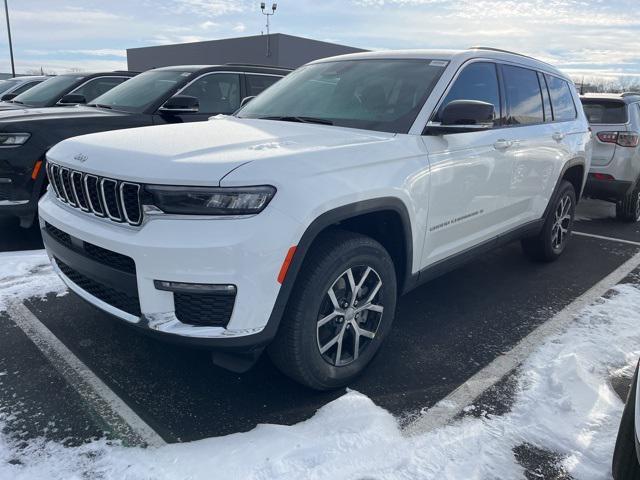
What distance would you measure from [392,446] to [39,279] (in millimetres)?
3265

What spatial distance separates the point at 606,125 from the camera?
6.95 metres

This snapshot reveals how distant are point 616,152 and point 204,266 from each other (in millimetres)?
6474

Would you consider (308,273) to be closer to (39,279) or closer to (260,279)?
(260,279)

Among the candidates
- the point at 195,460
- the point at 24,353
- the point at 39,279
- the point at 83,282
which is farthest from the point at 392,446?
the point at 39,279

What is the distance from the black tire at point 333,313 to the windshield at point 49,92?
21.7ft

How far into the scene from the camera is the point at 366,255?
8.95 ft

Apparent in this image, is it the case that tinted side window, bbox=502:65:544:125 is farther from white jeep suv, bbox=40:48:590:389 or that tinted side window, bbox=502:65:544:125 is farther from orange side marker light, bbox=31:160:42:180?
orange side marker light, bbox=31:160:42:180

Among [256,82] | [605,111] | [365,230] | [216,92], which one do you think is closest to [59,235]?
[365,230]

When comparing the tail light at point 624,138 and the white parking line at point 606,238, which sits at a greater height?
the tail light at point 624,138

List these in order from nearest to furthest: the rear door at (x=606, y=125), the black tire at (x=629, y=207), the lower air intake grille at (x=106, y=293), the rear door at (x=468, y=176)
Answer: the lower air intake grille at (x=106, y=293) → the rear door at (x=468, y=176) → the rear door at (x=606, y=125) → the black tire at (x=629, y=207)

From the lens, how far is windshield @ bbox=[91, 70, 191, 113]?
5.82 meters

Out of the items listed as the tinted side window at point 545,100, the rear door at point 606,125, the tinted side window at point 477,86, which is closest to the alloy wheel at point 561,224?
the tinted side window at point 545,100

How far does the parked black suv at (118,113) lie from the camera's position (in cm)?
483

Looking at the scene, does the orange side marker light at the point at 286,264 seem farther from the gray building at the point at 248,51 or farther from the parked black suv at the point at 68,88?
the gray building at the point at 248,51
